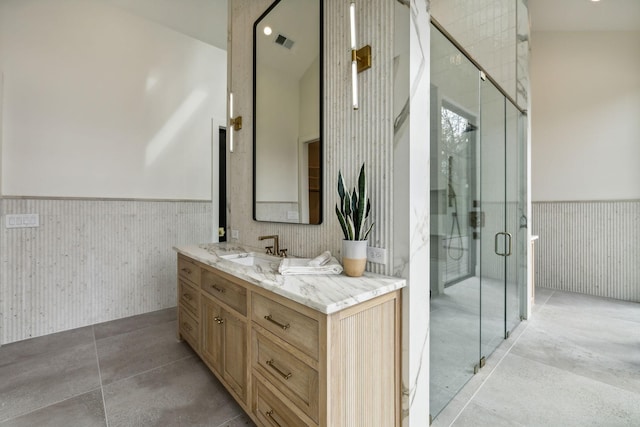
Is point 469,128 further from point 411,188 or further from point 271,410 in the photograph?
point 271,410

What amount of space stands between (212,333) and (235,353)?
1.11 feet

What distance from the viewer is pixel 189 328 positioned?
2188mm

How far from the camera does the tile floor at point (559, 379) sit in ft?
5.08

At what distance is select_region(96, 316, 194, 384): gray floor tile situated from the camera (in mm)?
2012

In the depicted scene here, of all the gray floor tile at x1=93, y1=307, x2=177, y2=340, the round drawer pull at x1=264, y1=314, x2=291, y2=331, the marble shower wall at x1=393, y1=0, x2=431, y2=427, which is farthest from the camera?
the gray floor tile at x1=93, y1=307, x2=177, y2=340

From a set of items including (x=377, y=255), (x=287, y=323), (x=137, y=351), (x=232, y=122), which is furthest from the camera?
(x=232, y=122)

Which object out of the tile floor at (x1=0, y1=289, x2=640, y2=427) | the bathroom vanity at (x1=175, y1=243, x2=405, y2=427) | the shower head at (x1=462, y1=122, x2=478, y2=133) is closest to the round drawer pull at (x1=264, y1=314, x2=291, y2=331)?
the bathroom vanity at (x1=175, y1=243, x2=405, y2=427)

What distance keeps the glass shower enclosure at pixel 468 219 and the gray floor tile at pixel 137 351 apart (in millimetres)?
1930

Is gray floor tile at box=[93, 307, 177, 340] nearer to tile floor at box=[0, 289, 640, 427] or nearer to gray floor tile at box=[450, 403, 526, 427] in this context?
tile floor at box=[0, 289, 640, 427]

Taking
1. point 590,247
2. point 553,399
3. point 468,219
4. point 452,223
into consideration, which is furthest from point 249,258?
point 590,247

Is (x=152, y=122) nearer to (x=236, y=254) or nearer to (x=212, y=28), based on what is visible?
(x=212, y=28)

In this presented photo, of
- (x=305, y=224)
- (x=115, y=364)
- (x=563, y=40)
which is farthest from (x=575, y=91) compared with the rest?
(x=115, y=364)

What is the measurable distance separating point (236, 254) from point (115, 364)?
1.23 m

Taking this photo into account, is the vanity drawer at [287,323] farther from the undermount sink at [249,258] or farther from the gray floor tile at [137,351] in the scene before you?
the gray floor tile at [137,351]
